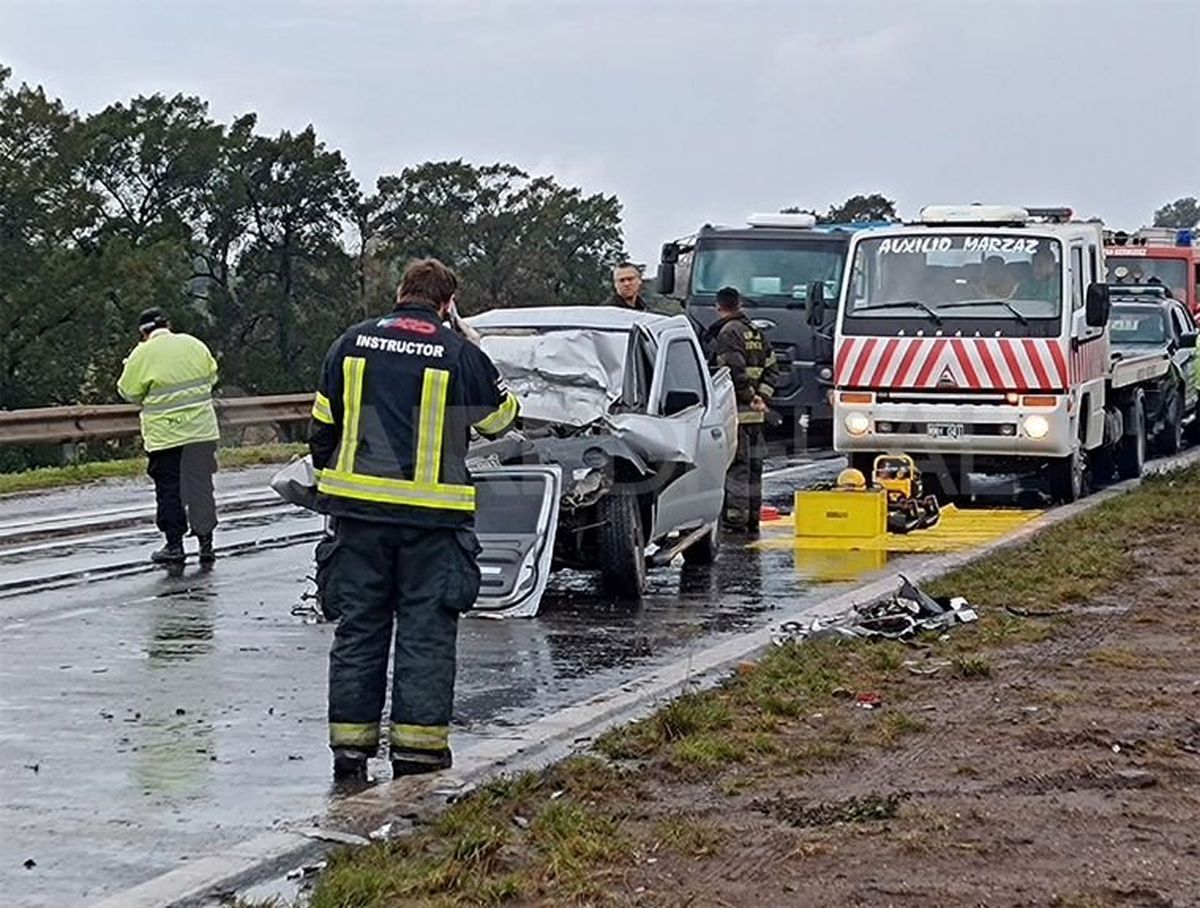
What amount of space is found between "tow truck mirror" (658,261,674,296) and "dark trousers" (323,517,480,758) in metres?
17.6

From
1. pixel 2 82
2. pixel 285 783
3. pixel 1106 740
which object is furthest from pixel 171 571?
pixel 2 82

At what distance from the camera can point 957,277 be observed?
19.0m

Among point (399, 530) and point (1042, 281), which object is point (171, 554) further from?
point (1042, 281)

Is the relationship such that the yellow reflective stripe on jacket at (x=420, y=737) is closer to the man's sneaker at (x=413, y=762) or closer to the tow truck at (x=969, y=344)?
the man's sneaker at (x=413, y=762)

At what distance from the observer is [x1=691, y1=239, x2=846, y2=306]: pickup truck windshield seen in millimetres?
27016

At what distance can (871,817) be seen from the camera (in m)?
6.90

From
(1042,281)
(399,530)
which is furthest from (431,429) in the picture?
(1042,281)

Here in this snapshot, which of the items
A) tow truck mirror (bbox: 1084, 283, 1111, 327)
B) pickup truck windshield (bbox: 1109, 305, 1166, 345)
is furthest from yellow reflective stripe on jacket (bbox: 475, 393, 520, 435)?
pickup truck windshield (bbox: 1109, 305, 1166, 345)

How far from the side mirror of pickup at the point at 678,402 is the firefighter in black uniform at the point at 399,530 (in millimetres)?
5833

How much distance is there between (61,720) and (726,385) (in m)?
7.31

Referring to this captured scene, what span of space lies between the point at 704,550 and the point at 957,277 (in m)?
5.14

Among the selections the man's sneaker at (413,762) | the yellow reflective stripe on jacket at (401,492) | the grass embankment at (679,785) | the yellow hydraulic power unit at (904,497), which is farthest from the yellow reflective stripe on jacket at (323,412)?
the yellow hydraulic power unit at (904,497)

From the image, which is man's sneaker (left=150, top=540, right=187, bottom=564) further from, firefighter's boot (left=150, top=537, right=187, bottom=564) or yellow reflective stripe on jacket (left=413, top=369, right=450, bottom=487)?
yellow reflective stripe on jacket (left=413, top=369, right=450, bottom=487)

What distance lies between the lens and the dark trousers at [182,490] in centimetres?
1493
